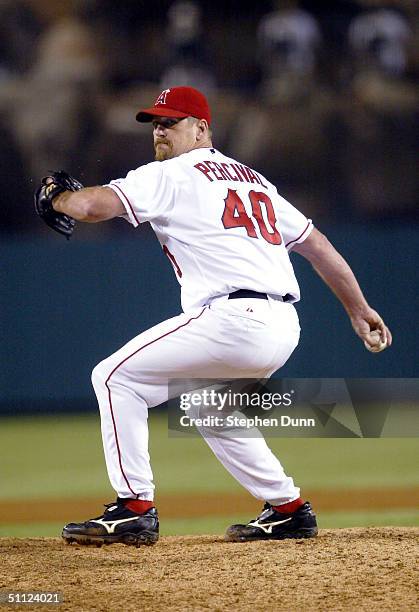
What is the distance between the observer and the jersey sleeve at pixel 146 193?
2.98 meters

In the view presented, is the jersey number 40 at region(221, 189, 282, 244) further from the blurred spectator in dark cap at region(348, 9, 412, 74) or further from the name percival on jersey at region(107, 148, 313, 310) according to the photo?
the blurred spectator in dark cap at region(348, 9, 412, 74)

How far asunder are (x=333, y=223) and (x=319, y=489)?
333 cm

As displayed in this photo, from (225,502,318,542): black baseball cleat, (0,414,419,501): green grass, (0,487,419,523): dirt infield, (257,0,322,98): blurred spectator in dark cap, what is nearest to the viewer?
(225,502,318,542): black baseball cleat

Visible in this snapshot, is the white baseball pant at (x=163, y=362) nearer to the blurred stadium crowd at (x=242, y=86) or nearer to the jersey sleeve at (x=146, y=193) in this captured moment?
the jersey sleeve at (x=146, y=193)

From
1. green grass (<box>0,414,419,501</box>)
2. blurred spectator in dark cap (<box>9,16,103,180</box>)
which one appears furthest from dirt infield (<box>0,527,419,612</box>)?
blurred spectator in dark cap (<box>9,16,103,180</box>)

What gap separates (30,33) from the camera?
842 cm

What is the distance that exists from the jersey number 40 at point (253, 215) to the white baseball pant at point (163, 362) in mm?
224

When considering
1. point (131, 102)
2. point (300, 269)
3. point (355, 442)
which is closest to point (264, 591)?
point (355, 442)

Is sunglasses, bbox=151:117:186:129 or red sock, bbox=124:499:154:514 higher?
sunglasses, bbox=151:117:186:129

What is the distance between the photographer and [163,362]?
304 cm

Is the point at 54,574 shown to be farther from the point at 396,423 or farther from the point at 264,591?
the point at 396,423

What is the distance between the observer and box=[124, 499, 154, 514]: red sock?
10.0 feet

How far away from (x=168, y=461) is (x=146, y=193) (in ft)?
10.8

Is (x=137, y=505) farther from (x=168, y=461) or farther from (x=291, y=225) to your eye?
(x=168, y=461)
